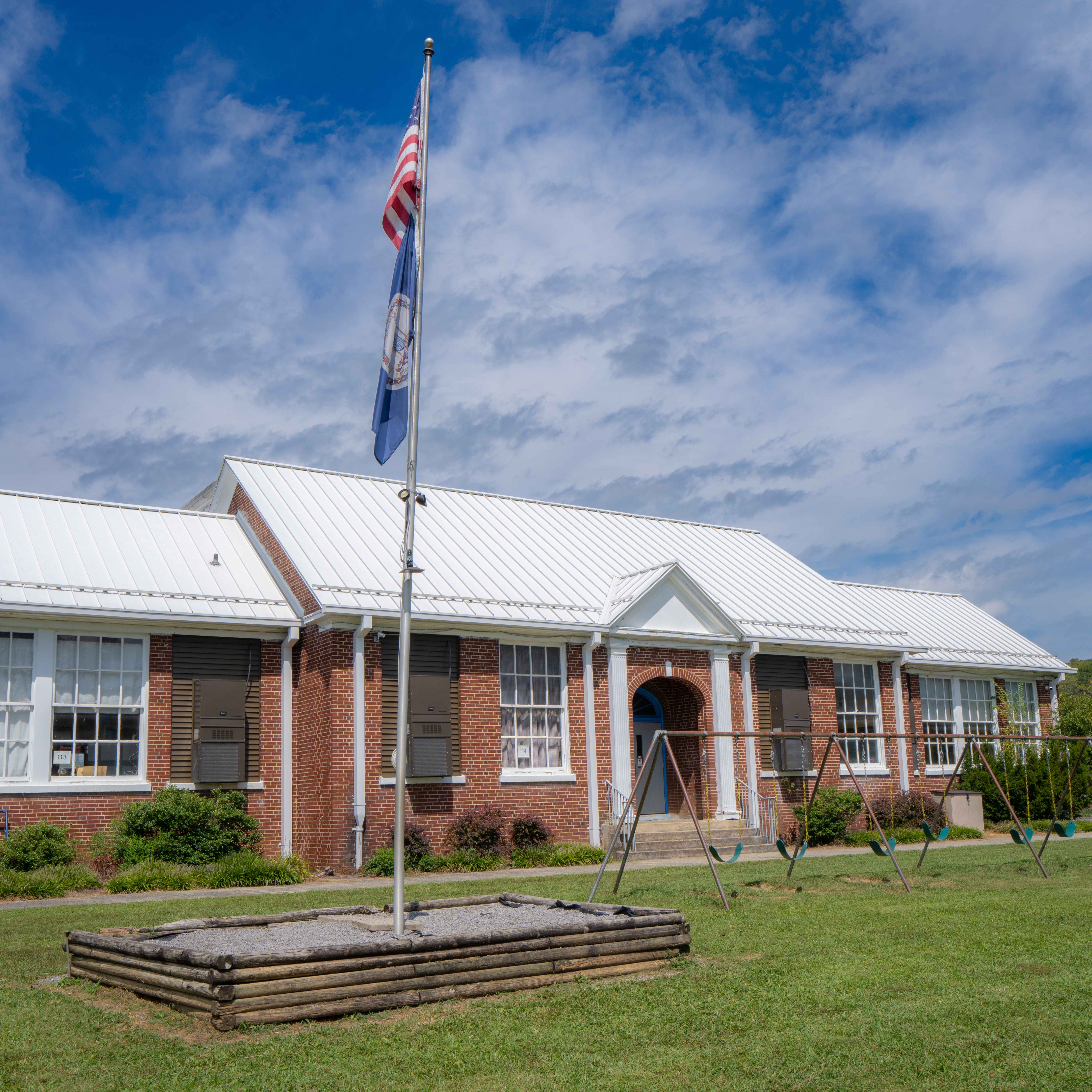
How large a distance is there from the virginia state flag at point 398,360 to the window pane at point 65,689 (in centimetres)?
999

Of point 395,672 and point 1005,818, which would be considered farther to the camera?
point 1005,818

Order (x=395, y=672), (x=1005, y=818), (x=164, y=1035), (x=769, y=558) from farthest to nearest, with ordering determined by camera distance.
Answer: (x=769, y=558), (x=1005, y=818), (x=395, y=672), (x=164, y=1035)

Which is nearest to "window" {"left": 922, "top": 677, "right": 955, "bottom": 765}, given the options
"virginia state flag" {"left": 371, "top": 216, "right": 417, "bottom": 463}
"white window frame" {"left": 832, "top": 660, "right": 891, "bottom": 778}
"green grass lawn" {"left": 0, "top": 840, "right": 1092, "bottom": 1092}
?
"white window frame" {"left": 832, "top": 660, "right": 891, "bottom": 778}

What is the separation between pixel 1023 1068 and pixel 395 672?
14081mm

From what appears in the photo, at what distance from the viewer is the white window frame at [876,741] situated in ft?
78.7

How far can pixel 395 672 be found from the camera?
18.9m

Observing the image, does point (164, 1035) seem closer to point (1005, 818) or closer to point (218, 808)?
point (218, 808)

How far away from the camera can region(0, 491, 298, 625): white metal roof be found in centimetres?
1738

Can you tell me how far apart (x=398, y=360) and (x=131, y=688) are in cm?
1054

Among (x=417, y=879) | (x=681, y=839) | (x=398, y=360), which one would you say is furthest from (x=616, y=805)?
(x=398, y=360)

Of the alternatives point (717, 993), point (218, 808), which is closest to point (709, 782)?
point (218, 808)

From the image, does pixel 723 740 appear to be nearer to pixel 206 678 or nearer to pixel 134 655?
pixel 206 678

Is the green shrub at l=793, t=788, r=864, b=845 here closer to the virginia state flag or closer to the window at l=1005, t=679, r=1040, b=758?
the window at l=1005, t=679, r=1040, b=758

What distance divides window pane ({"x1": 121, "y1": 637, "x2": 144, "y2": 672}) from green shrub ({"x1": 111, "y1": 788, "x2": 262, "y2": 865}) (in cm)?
203
